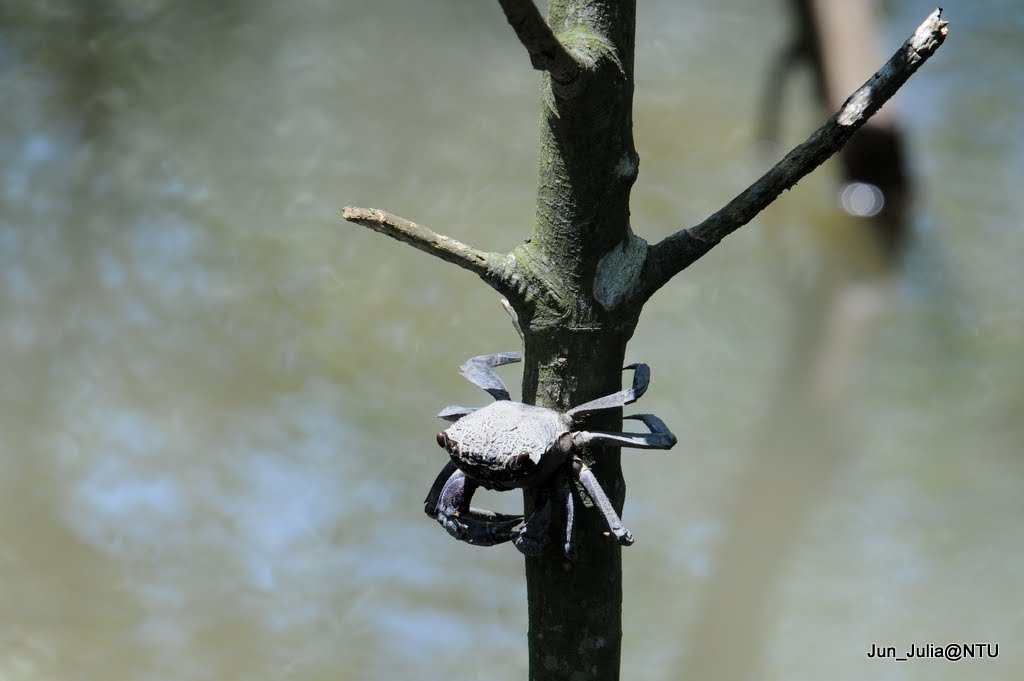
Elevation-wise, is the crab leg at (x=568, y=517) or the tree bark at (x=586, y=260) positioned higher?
the tree bark at (x=586, y=260)

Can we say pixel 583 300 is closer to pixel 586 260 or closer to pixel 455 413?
pixel 586 260

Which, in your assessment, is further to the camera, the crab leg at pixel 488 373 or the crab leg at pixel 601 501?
the crab leg at pixel 488 373

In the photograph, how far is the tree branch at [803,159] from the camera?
2.45 feet

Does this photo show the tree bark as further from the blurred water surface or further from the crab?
the blurred water surface

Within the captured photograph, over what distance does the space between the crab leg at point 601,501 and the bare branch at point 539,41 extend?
0.31 metres

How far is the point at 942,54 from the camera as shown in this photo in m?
2.41

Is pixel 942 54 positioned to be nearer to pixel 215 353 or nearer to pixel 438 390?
pixel 438 390

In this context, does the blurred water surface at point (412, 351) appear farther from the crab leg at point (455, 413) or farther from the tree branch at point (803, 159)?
the tree branch at point (803, 159)

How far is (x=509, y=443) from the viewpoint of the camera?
0.86m

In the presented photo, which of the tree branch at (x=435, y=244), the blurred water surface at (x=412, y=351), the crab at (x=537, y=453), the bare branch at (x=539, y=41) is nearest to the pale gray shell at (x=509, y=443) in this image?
the crab at (x=537, y=453)

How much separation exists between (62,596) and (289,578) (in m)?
0.40

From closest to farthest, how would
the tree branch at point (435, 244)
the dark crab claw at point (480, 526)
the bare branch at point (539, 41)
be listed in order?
1. the bare branch at point (539, 41)
2. the tree branch at point (435, 244)
3. the dark crab claw at point (480, 526)

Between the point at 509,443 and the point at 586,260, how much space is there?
16 centimetres

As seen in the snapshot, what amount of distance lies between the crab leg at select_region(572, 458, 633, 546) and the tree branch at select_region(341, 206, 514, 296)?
156 mm
